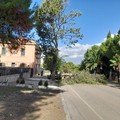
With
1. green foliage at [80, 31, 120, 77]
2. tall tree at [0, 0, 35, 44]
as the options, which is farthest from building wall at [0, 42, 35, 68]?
tall tree at [0, 0, 35, 44]

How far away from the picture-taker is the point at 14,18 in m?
22.5

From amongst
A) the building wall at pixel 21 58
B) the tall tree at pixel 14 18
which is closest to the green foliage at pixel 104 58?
the building wall at pixel 21 58

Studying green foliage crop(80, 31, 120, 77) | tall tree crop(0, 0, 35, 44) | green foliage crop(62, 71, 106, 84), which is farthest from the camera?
green foliage crop(80, 31, 120, 77)

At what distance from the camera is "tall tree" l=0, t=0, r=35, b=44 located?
69.7ft

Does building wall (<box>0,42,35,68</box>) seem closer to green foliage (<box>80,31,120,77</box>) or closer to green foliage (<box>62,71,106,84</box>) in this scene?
green foliage (<box>80,31,120,77</box>)

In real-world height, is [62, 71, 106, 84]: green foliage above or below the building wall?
below

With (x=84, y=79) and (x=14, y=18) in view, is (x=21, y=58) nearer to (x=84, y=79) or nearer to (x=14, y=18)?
(x=84, y=79)

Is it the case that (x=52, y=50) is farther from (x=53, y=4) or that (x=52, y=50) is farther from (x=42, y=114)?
(x=42, y=114)

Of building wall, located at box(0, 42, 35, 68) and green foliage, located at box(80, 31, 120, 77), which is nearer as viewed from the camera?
green foliage, located at box(80, 31, 120, 77)

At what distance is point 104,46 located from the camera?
7388 cm

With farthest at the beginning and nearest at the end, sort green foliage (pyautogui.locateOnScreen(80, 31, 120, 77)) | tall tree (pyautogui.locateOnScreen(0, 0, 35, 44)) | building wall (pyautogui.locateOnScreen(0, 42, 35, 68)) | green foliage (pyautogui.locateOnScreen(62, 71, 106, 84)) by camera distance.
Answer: building wall (pyautogui.locateOnScreen(0, 42, 35, 68)) < green foliage (pyautogui.locateOnScreen(80, 31, 120, 77)) < green foliage (pyautogui.locateOnScreen(62, 71, 106, 84)) < tall tree (pyautogui.locateOnScreen(0, 0, 35, 44))

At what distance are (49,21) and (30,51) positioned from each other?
14523mm

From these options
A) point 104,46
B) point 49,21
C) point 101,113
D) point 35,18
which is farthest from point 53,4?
point 101,113

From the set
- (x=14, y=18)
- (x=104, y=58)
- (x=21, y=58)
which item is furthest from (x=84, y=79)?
(x=104, y=58)
